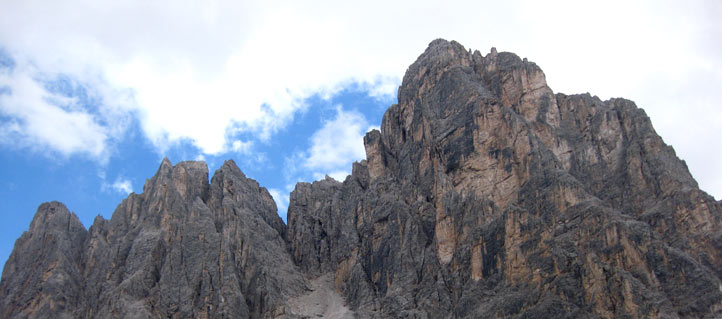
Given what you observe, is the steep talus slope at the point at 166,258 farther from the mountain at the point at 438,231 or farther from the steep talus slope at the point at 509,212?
the steep talus slope at the point at 509,212

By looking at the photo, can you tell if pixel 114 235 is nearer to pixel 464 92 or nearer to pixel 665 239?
pixel 464 92

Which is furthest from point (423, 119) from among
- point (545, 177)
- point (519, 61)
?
point (545, 177)

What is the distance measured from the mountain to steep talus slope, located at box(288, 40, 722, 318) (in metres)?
0.27

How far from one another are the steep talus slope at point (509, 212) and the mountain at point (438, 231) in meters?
0.27

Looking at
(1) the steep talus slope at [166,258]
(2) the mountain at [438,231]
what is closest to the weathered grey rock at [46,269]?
(1) the steep talus slope at [166,258]

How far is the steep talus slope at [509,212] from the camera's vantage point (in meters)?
91.1

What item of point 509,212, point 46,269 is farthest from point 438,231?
point 46,269

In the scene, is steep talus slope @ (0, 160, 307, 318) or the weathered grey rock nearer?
steep talus slope @ (0, 160, 307, 318)

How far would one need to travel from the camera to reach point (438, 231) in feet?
382

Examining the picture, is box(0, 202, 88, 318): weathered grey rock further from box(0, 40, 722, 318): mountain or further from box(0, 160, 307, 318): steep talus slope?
box(0, 40, 722, 318): mountain

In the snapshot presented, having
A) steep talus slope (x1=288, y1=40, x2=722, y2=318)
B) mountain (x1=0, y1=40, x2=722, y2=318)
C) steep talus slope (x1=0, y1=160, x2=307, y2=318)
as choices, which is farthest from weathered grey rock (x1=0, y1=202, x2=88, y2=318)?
steep talus slope (x1=288, y1=40, x2=722, y2=318)

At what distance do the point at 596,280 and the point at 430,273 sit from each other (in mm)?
31797

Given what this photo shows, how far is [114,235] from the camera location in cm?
14988

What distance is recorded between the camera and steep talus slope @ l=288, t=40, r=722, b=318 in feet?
299
